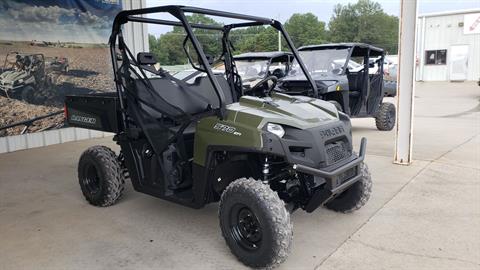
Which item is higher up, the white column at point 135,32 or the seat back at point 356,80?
the white column at point 135,32

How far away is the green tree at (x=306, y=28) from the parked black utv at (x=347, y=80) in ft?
183

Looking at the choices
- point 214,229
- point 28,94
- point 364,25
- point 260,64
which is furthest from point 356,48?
point 364,25

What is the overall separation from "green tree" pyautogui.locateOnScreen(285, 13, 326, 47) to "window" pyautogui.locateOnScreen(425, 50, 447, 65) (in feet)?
124

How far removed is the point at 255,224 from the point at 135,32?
23.9 feet

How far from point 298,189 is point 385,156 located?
11.5 feet

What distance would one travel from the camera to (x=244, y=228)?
3.14 m

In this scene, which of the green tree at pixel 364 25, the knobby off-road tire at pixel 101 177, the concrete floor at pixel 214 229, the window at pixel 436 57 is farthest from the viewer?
the green tree at pixel 364 25

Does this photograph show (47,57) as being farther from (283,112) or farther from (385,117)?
(385,117)

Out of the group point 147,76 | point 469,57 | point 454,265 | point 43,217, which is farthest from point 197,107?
point 469,57

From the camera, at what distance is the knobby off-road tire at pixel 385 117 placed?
901 centimetres

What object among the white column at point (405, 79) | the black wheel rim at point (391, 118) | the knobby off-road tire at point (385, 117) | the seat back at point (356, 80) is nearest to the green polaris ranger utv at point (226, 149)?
the white column at point (405, 79)

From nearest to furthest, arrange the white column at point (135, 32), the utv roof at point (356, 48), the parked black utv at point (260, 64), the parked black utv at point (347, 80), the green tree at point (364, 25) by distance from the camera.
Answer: the parked black utv at point (347, 80) → the utv roof at point (356, 48) → the white column at point (135, 32) → the parked black utv at point (260, 64) → the green tree at point (364, 25)

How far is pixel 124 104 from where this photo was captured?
4137 millimetres

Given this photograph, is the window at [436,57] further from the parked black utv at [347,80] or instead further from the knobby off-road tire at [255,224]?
the knobby off-road tire at [255,224]
